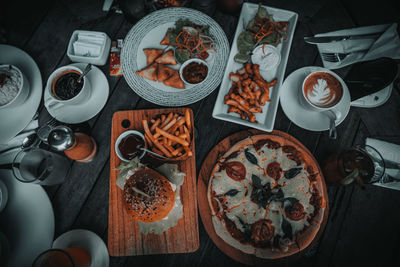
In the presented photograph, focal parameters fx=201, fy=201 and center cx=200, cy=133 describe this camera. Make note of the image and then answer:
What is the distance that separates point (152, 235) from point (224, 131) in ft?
3.98

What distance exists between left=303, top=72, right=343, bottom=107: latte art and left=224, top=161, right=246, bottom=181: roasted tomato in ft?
2.99

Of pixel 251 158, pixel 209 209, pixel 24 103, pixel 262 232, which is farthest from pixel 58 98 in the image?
pixel 262 232

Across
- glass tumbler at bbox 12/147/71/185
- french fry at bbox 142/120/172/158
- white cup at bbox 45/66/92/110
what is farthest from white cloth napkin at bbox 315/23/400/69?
glass tumbler at bbox 12/147/71/185

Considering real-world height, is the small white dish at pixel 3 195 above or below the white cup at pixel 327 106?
below

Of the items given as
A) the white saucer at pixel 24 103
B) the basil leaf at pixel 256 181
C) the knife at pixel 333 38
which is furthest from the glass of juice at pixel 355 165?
the white saucer at pixel 24 103

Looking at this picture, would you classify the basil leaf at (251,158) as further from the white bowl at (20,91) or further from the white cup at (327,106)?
the white bowl at (20,91)

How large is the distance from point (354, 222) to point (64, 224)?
110 inches

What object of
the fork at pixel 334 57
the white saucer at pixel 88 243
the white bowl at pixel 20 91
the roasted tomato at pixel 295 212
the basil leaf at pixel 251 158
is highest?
the fork at pixel 334 57

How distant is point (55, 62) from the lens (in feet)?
→ 7.20

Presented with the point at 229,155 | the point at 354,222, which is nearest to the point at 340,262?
the point at 354,222

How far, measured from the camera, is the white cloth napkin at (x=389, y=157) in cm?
190

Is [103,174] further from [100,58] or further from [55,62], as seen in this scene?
[55,62]

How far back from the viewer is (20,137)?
1983 millimetres

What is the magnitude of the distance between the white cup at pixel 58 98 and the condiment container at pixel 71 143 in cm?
25
